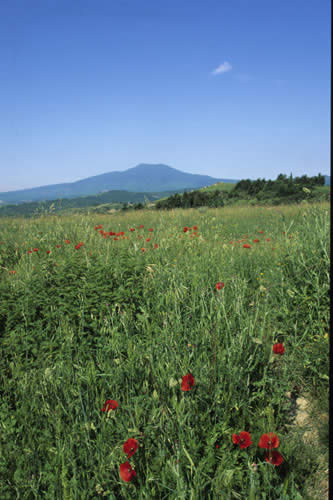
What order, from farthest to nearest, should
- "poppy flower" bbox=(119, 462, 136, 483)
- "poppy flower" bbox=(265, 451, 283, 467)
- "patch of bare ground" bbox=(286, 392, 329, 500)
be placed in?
"patch of bare ground" bbox=(286, 392, 329, 500)
"poppy flower" bbox=(265, 451, 283, 467)
"poppy flower" bbox=(119, 462, 136, 483)

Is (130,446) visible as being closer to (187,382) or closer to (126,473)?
(126,473)

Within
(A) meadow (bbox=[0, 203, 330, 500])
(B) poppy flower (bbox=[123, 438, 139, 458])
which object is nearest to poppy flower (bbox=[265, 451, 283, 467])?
(A) meadow (bbox=[0, 203, 330, 500])

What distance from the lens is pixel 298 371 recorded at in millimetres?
2209

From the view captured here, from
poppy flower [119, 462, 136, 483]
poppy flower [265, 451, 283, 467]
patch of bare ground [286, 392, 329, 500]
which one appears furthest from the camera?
patch of bare ground [286, 392, 329, 500]

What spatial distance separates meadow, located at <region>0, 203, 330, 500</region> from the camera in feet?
4.56

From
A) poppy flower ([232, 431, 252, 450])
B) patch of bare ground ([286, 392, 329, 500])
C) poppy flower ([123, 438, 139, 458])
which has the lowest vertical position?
patch of bare ground ([286, 392, 329, 500])

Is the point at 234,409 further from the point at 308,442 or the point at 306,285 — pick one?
Result: the point at 306,285

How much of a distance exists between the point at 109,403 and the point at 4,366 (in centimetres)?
132

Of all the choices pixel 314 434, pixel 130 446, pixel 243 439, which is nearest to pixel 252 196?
pixel 314 434

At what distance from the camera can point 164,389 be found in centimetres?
173

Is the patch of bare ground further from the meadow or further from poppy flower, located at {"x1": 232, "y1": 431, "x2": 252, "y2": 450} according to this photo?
poppy flower, located at {"x1": 232, "y1": 431, "x2": 252, "y2": 450}

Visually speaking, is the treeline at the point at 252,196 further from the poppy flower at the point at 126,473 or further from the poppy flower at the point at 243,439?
the poppy flower at the point at 126,473

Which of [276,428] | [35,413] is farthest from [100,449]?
[276,428]

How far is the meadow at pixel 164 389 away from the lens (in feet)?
4.56
